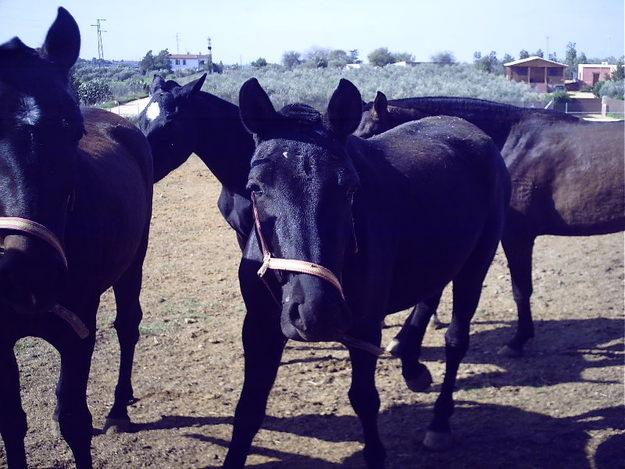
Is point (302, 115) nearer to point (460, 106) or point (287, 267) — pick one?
point (287, 267)

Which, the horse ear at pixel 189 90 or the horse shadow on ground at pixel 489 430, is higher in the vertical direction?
the horse ear at pixel 189 90

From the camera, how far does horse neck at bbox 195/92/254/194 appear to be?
452 centimetres

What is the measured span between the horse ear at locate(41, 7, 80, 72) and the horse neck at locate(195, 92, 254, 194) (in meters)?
1.78

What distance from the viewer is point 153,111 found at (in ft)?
15.4

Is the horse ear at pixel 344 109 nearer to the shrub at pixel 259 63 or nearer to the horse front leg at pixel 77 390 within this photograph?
the horse front leg at pixel 77 390

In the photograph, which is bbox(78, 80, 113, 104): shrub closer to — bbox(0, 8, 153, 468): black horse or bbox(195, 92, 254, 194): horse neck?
bbox(195, 92, 254, 194): horse neck

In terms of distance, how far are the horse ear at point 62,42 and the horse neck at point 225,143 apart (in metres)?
1.78

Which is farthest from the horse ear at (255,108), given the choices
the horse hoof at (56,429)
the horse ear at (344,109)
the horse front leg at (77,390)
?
the horse hoof at (56,429)

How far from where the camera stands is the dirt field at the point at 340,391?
370 cm

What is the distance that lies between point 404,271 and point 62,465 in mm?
2165

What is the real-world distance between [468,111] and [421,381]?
2505 millimetres

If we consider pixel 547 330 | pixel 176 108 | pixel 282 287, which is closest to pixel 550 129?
pixel 547 330

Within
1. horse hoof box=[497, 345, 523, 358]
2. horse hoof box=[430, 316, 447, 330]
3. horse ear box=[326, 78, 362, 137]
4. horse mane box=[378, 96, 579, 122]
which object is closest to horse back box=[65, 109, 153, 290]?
horse ear box=[326, 78, 362, 137]

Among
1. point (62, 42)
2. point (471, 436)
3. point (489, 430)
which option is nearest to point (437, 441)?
point (471, 436)
